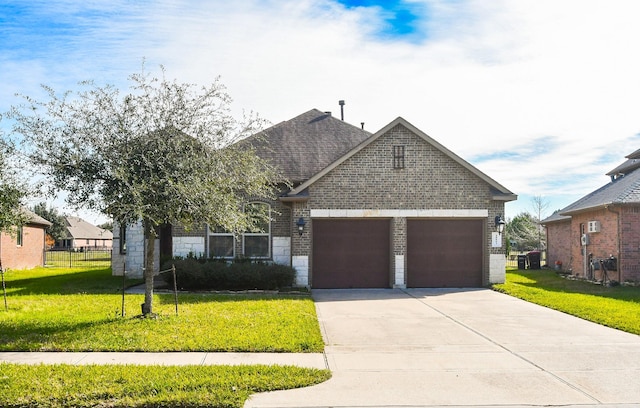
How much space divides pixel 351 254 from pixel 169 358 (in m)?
11.3

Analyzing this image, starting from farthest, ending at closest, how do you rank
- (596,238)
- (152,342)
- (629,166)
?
(629,166)
(596,238)
(152,342)

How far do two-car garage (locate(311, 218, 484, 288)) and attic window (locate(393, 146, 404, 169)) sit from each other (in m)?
1.86

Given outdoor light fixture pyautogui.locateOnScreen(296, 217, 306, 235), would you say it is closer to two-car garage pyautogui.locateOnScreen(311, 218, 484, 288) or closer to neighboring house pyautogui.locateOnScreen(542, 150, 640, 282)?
two-car garage pyautogui.locateOnScreen(311, 218, 484, 288)

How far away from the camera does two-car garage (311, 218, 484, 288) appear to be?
19.2m

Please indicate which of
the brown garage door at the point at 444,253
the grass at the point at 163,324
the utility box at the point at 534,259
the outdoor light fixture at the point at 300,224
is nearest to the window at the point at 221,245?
the outdoor light fixture at the point at 300,224

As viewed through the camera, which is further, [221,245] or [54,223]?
[54,223]

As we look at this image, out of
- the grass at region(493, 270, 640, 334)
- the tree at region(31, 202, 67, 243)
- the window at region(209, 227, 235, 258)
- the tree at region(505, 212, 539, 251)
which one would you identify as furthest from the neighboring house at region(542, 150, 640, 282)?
the tree at region(31, 202, 67, 243)

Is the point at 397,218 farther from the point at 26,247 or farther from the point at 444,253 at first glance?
→ the point at 26,247

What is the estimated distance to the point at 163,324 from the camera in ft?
35.9

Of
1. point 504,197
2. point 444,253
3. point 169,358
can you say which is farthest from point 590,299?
point 169,358

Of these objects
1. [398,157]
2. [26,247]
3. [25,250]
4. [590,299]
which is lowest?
[590,299]

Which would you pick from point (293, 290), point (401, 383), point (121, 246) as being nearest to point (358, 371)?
point (401, 383)

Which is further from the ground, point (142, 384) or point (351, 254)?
point (351, 254)

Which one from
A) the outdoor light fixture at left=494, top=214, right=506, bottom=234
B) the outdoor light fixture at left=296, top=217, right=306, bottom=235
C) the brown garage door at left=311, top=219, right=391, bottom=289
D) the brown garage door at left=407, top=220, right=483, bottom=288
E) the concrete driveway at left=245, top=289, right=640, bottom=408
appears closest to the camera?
the concrete driveway at left=245, top=289, right=640, bottom=408
